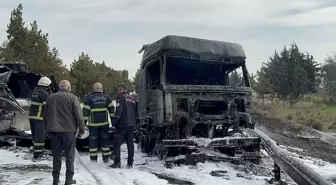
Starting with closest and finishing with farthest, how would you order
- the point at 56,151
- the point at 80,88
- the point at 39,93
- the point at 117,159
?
the point at 56,151 < the point at 117,159 < the point at 39,93 < the point at 80,88

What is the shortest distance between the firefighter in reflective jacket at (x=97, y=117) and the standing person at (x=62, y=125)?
6.87 ft

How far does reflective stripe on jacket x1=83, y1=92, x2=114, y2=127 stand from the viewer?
27.3 feet

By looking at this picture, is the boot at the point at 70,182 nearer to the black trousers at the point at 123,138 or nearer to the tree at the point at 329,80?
the black trousers at the point at 123,138

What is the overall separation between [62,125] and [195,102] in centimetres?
295

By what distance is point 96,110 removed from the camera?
8320 millimetres

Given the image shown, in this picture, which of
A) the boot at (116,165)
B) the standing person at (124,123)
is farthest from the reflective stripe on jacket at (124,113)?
the boot at (116,165)

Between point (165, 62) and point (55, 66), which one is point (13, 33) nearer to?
point (55, 66)

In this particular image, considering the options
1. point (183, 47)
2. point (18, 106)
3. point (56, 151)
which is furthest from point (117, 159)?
point (18, 106)

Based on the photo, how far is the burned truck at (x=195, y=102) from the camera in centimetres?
794

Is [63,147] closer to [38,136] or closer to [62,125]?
[62,125]

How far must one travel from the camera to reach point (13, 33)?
93.8ft

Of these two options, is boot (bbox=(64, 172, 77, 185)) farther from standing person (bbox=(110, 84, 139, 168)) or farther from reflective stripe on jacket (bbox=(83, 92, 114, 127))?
reflective stripe on jacket (bbox=(83, 92, 114, 127))

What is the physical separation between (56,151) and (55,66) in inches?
1033

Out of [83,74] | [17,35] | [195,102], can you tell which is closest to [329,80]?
[83,74]
